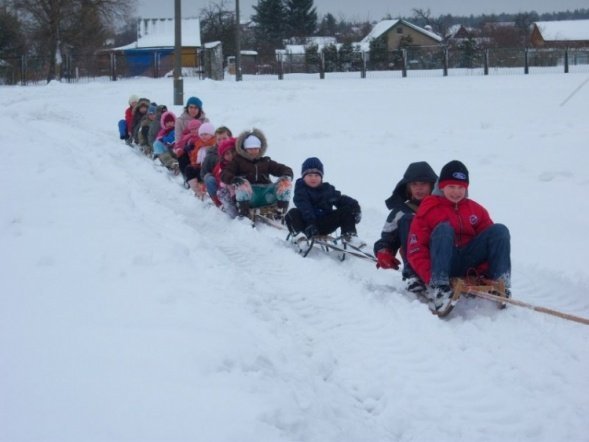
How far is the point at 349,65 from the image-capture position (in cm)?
3819

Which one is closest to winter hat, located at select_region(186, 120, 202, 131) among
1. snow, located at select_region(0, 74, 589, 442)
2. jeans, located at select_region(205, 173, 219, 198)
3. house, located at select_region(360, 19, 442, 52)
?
snow, located at select_region(0, 74, 589, 442)

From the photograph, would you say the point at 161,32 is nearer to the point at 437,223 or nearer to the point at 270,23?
the point at 270,23

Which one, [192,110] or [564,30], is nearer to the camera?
[192,110]

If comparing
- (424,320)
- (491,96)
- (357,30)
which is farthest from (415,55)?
(357,30)

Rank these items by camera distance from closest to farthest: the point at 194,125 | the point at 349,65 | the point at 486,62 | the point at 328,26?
the point at 194,125
the point at 486,62
the point at 349,65
the point at 328,26

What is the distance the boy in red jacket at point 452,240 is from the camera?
566cm

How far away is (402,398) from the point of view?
4297mm

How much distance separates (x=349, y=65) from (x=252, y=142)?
29162 millimetres

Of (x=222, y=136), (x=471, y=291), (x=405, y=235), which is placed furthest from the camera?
(x=222, y=136)

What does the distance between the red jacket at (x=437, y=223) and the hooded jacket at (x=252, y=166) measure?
4.22m

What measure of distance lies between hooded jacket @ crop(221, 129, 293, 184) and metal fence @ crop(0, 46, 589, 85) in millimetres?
23712

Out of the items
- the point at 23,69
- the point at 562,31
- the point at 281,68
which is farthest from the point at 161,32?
the point at 562,31

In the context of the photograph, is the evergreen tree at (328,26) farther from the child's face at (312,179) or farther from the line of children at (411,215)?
the child's face at (312,179)

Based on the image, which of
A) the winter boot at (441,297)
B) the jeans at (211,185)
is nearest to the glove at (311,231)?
the winter boot at (441,297)
